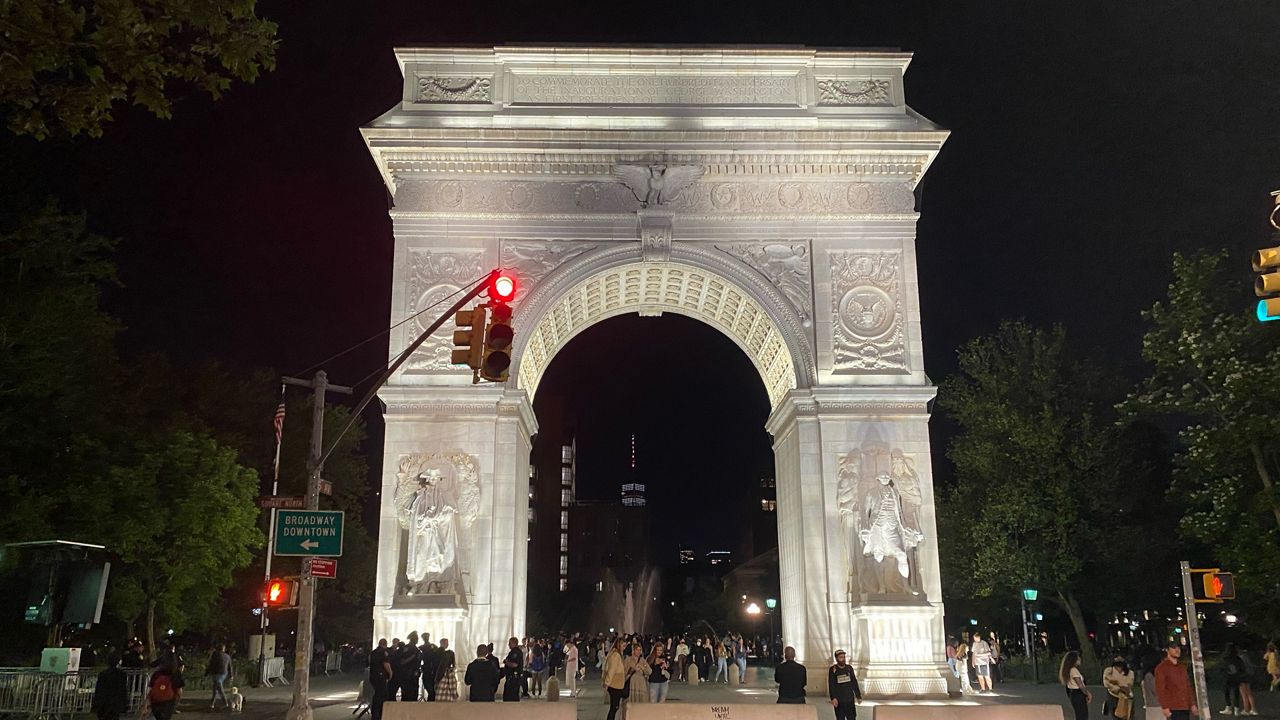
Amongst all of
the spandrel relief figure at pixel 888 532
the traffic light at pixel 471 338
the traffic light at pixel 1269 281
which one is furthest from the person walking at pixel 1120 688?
the traffic light at pixel 471 338

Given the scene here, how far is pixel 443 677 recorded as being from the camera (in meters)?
21.2

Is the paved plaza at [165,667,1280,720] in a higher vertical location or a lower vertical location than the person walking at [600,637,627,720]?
lower

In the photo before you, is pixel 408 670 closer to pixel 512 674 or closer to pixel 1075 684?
pixel 512 674

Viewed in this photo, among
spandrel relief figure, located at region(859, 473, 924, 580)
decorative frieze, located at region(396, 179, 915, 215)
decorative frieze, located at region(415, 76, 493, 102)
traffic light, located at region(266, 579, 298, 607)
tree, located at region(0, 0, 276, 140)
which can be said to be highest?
decorative frieze, located at region(415, 76, 493, 102)

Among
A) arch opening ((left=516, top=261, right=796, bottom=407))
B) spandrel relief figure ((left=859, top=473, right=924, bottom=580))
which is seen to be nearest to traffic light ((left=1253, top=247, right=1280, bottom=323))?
spandrel relief figure ((left=859, top=473, right=924, bottom=580))

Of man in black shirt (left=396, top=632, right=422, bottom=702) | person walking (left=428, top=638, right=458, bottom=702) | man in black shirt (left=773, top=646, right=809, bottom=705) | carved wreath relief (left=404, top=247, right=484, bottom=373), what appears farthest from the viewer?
carved wreath relief (left=404, top=247, right=484, bottom=373)

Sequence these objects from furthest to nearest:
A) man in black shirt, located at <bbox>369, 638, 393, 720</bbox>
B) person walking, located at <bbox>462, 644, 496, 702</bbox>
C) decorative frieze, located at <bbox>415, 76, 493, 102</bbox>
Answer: decorative frieze, located at <bbox>415, 76, 493, 102</bbox>
man in black shirt, located at <bbox>369, 638, 393, 720</bbox>
person walking, located at <bbox>462, 644, 496, 702</bbox>

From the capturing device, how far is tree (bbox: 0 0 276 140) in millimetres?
9656

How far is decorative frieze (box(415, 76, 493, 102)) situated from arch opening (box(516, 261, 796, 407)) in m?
6.50

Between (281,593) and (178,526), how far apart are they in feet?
64.2

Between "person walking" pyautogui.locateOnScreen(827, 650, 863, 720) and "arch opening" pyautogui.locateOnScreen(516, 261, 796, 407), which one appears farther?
"arch opening" pyautogui.locateOnScreen(516, 261, 796, 407)

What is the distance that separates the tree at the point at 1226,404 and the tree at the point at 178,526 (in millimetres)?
28426

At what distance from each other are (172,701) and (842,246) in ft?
66.8

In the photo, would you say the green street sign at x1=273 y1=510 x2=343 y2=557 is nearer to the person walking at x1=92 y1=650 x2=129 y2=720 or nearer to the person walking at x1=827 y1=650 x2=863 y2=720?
the person walking at x1=92 y1=650 x2=129 y2=720
